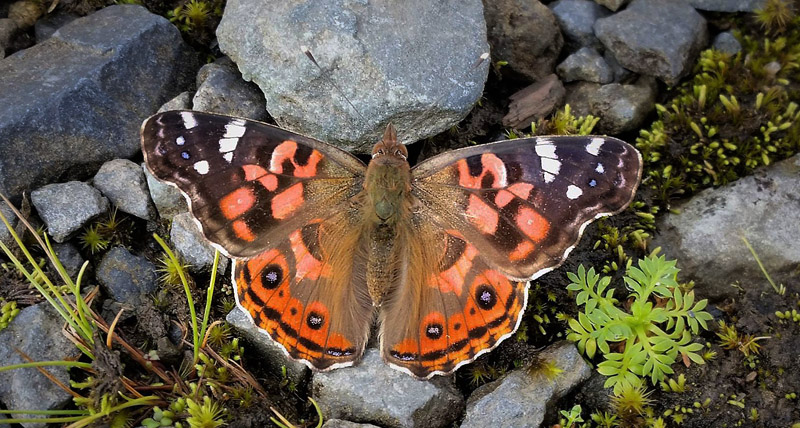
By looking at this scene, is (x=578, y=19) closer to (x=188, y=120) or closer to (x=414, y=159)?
(x=414, y=159)

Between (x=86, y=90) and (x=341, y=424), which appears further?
(x=86, y=90)

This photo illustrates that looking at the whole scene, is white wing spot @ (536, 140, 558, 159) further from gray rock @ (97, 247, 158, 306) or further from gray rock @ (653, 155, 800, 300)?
gray rock @ (97, 247, 158, 306)

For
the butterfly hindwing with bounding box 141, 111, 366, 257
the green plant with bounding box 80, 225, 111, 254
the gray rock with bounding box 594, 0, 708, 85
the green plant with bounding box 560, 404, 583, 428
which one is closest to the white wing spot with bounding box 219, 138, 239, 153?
the butterfly hindwing with bounding box 141, 111, 366, 257

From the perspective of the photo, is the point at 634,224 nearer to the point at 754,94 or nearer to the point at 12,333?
the point at 754,94

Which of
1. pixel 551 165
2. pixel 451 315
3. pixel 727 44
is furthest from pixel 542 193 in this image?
pixel 727 44

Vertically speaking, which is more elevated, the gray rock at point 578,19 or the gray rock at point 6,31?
the gray rock at point 6,31

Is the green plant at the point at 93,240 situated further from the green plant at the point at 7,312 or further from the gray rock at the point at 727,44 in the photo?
the gray rock at the point at 727,44

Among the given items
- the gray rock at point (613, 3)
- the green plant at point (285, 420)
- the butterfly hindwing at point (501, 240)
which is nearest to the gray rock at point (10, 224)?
the green plant at point (285, 420)
